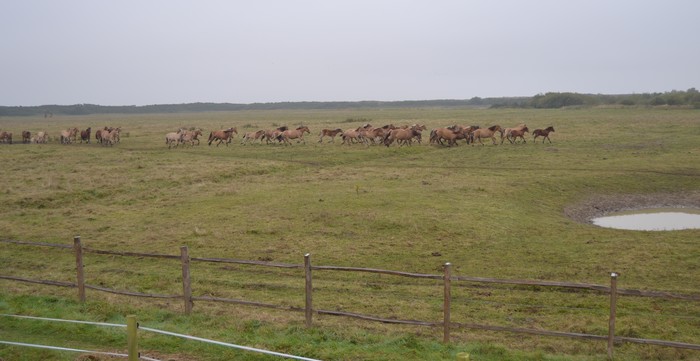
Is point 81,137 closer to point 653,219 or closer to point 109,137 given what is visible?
point 109,137

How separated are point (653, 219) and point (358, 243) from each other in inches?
495

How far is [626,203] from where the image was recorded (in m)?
25.1

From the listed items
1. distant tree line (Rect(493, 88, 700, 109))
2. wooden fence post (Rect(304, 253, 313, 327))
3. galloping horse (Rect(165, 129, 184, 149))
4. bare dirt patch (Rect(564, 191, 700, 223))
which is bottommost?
bare dirt patch (Rect(564, 191, 700, 223))

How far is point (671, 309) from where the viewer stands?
456 inches

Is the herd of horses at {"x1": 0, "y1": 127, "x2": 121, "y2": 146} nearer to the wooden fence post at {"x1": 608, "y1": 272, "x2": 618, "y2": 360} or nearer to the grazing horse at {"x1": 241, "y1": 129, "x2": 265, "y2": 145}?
A: the grazing horse at {"x1": 241, "y1": 129, "x2": 265, "y2": 145}

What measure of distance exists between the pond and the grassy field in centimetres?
188

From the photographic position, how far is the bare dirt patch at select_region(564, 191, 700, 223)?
77.2 feet

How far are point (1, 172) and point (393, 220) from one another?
74.6ft

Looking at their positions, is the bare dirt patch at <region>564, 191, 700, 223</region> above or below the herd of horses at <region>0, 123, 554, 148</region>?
below

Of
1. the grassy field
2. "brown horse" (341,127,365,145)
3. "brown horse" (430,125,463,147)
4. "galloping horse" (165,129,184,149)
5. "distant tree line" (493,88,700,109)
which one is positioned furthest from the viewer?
→ "distant tree line" (493,88,700,109)

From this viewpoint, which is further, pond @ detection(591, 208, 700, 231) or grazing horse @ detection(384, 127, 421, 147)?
grazing horse @ detection(384, 127, 421, 147)

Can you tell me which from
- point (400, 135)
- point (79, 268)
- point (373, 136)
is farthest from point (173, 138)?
point (79, 268)

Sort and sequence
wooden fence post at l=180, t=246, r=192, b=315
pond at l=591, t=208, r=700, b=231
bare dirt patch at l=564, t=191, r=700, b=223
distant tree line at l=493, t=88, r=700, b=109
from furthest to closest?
1. distant tree line at l=493, t=88, r=700, b=109
2. bare dirt patch at l=564, t=191, r=700, b=223
3. pond at l=591, t=208, r=700, b=231
4. wooden fence post at l=180, t=246, r=192, b=315

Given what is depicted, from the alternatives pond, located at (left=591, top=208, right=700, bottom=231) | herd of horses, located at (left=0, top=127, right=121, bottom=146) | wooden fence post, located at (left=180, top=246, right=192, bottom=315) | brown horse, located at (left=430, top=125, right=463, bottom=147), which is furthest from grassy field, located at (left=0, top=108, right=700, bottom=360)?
herd of horses, located at (left=0, top=127, right=121, bottom=146)
